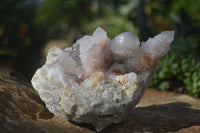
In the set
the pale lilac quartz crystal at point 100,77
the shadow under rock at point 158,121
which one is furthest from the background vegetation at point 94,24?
the pale lilac quartz crystal at point 100,77

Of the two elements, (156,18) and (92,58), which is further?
(156,18)

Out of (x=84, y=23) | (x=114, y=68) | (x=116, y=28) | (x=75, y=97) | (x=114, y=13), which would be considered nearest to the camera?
(x=75, y=97)

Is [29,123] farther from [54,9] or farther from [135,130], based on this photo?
[54,9]

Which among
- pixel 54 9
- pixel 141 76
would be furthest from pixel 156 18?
pixel 141 76

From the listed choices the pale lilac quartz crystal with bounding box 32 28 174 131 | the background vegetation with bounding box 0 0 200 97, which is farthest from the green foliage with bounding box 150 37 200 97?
the pale lilac quartz crystal with bounding box 32 28 174 131

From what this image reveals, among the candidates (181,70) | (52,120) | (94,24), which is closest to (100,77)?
(52,120)

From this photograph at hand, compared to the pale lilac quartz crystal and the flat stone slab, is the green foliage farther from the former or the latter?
the pale lilac quartz crystal

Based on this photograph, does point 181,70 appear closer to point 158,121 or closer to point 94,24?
point 158,121
